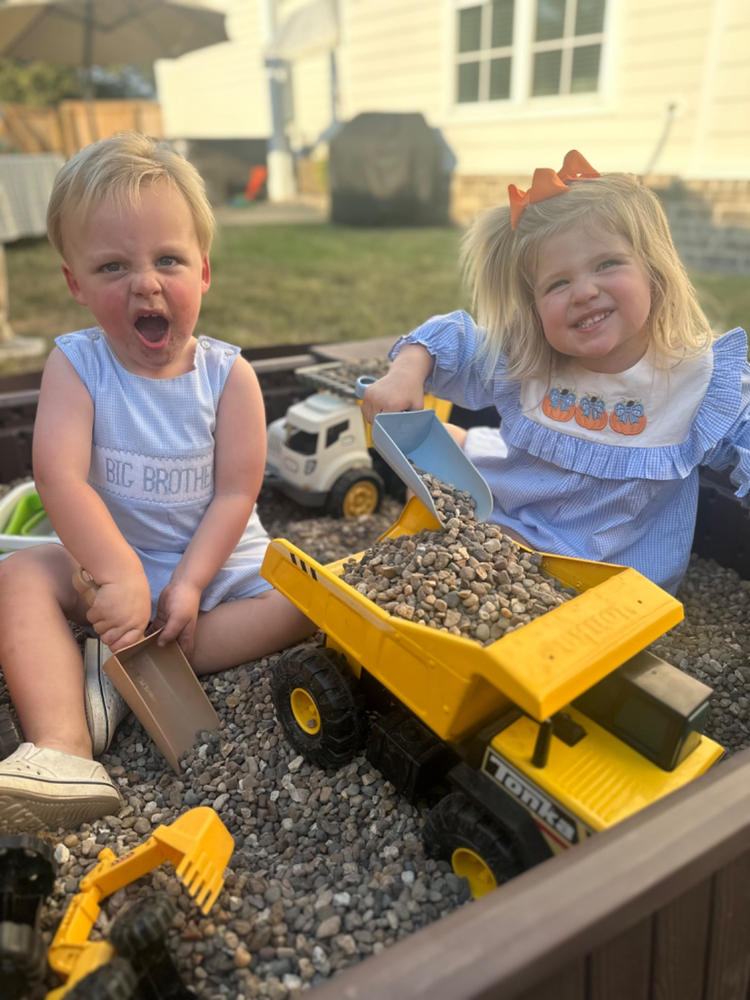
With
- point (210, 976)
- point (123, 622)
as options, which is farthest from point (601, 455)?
point (210, 976)

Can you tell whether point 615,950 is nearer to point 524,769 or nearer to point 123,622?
point 524,769

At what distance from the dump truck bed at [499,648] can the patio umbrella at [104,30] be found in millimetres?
6862

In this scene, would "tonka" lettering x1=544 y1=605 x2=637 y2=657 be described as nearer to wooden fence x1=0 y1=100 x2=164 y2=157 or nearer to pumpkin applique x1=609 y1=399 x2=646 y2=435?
pumpkin applique x1=609 y1=399 x2=646 y2=435

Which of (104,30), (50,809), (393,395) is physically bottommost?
(50,809)

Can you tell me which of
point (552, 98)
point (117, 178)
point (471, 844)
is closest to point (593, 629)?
point (471, 844)

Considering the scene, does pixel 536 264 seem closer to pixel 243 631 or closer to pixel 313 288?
pixel 243 631

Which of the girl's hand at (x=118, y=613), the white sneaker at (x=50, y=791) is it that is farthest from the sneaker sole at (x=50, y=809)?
the girl's hand at (x=118, y=613)

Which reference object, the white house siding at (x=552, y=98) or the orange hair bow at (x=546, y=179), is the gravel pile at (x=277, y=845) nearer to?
the orange hair bow at (x=546, y=179)

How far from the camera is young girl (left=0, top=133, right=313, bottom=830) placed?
1125mm

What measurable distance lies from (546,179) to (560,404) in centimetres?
39

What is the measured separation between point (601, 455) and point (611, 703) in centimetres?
59

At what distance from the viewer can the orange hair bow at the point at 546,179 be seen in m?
1.24

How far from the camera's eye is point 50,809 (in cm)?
97

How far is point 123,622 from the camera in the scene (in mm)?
1144
